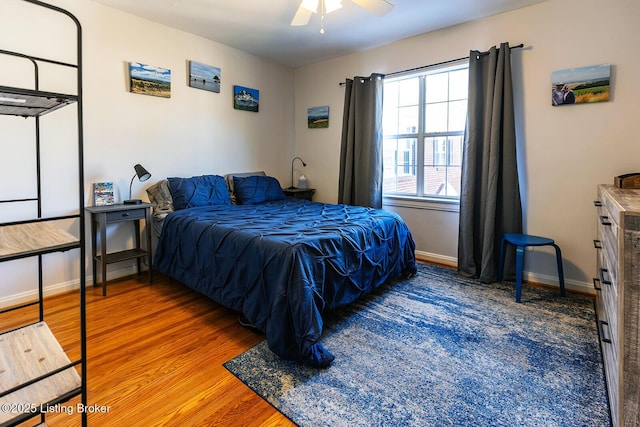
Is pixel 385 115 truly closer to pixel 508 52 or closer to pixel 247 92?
pixel 508 52

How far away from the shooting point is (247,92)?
4.26 meters

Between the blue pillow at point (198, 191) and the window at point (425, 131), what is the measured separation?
202 cm

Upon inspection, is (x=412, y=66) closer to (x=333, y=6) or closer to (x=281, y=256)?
(x=333, y=6)

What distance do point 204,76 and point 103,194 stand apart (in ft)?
5.65

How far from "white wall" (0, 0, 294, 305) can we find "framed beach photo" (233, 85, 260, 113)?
65 mm

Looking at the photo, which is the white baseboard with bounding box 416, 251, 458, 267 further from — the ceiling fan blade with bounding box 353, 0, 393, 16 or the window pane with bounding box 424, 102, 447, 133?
the ceiling fan blade with bounding box 353, 0, 393, 16

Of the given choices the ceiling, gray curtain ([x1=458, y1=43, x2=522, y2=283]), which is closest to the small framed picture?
the ceiling

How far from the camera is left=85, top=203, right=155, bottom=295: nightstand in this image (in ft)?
9.05

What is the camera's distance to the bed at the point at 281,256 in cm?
187

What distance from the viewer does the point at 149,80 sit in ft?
10.9

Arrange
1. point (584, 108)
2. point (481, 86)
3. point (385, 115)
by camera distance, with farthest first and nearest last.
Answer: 1. point (385, 115)
2. point (481, 86)
3. point (584, 108)

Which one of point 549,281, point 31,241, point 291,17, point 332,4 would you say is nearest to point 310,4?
point 332,4

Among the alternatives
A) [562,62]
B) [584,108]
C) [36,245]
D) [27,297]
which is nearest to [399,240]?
[584,108]

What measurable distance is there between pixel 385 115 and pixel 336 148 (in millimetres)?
792
